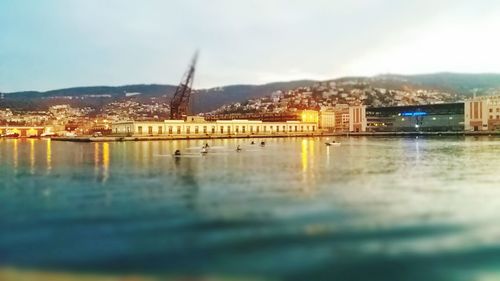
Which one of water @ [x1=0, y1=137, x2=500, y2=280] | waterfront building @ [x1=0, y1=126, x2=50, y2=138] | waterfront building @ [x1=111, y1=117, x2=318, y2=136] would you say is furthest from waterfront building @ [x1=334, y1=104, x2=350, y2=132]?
water @ [x1=0, y1=137, x2=500, y2=280]

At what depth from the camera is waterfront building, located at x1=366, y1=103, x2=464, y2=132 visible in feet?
368

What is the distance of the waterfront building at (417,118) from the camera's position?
11206cm

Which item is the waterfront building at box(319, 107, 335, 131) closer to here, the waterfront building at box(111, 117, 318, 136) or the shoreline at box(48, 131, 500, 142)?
the waterfront building at box(111, 117, 318, 136)

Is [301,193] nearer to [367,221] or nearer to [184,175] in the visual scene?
[367,221]

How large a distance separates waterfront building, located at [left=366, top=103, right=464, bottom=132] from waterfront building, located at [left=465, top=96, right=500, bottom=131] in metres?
2.86

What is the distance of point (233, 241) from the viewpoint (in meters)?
10.5

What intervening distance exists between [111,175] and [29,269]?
16533 mm

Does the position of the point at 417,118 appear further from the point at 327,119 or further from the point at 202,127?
the point at 202,127

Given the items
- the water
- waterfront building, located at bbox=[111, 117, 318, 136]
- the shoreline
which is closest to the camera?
the water

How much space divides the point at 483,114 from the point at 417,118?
17824 millimetres

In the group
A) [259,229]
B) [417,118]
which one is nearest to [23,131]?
[417,118]

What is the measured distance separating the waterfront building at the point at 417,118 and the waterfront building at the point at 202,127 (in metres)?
17.0

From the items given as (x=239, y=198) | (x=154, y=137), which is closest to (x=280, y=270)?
(x=239, y=198)

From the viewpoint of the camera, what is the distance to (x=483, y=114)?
104 m
